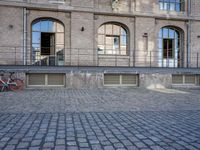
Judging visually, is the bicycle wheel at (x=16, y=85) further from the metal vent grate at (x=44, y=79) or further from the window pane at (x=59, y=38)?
the window pane at (x=59, y=38)

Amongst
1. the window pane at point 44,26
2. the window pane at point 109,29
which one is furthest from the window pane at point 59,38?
the window pane at point 109,29

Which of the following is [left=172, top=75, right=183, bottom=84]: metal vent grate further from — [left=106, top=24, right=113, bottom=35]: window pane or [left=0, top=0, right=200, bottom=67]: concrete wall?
[left=106, top=24, right=113, bottom=35]: window pane

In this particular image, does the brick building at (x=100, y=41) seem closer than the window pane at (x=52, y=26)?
Yes

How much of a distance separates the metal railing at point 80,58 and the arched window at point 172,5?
3.92 meters

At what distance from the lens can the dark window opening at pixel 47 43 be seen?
14.3 metres

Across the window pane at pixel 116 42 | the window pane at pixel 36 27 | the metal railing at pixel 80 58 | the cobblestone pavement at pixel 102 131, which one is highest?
the window pane at pixel 36 27

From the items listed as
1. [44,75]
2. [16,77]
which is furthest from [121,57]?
[16,77]

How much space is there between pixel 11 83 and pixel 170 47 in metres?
13.2

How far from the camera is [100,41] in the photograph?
15.0 m

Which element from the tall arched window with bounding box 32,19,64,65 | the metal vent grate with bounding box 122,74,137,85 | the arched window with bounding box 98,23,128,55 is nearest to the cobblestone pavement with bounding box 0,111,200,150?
the metal vent grate with bounding box 122,74,137,85

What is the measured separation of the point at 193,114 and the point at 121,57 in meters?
9.57

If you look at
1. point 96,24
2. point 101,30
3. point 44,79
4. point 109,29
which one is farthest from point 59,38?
point 109,29

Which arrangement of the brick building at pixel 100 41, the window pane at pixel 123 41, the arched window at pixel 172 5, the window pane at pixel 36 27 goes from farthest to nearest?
1. the arched window at pixel 172 5
2. the window pane at pixel 123 41
3. the window pane at pixel 36 27
4. the brick building at pixel 100 41

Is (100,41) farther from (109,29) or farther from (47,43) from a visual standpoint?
(47,43)
